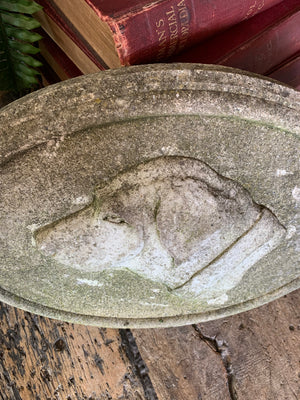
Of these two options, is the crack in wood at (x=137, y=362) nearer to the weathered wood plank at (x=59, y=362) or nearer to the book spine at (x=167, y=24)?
the weathered wood plank at (x=59, y=362)

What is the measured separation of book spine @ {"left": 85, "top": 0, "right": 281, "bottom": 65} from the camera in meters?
0.87

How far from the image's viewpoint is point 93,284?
1085mm

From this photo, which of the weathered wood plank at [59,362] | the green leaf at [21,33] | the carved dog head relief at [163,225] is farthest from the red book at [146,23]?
the weathered wood plank at [59,362]

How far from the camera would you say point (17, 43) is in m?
1.21

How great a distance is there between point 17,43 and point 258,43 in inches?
22.6

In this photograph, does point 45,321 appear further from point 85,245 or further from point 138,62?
point 138,62

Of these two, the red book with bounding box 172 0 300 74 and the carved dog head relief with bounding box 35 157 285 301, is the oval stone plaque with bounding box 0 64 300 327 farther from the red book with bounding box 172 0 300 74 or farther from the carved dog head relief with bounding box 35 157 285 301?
the red book with bounding box 172 0 300 74

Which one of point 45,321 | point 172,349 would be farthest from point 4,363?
point 172,349

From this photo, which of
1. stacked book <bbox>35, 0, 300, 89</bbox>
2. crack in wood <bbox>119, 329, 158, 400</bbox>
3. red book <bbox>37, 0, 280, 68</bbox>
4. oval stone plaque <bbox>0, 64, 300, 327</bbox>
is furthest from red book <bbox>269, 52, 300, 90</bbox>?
crack in wood <bbox>119, 329, 158, 400</bbox>

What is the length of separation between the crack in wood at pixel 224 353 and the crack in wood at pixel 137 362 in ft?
0.70

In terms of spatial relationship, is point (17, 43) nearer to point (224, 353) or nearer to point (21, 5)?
point (21, 5)

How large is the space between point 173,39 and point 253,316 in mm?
1085

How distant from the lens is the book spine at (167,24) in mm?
868

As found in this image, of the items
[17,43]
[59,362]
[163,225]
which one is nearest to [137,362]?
[59,362]
